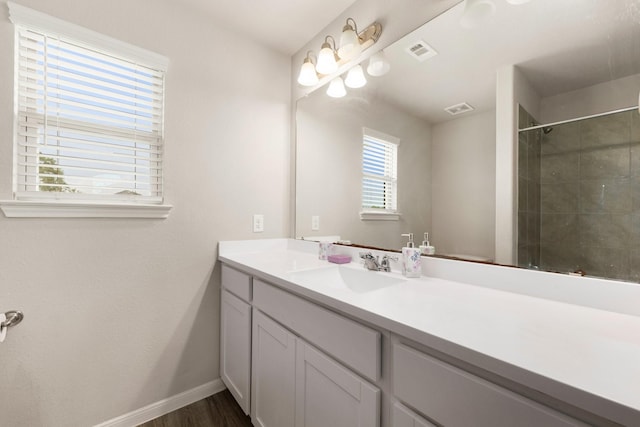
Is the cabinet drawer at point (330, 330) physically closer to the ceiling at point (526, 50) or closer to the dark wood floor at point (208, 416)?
the dark wood floor at point (208, 416)

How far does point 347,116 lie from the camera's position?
1733 millimetres

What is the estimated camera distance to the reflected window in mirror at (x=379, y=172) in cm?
147

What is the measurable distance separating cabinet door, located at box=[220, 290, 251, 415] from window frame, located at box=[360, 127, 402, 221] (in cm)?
85

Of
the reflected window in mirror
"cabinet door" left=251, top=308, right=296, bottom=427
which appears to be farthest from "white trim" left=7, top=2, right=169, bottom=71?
"cabinet door" left=251, top=308, right=296, bottom=427

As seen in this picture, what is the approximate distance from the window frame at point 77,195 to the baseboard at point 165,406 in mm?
1091

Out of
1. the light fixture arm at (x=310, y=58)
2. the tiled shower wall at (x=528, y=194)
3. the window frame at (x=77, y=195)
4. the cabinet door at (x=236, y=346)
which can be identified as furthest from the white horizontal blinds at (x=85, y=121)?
the tiled shower wall at (x=528, y=194)

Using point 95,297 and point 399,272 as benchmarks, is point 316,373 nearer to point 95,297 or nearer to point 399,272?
point 399,272

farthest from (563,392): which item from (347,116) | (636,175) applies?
(347,116)

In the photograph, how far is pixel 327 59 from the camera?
1.67 metres

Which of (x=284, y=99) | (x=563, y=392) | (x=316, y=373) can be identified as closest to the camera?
(x=563, y=392)

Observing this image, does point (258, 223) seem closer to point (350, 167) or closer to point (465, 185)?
point (350, 167)

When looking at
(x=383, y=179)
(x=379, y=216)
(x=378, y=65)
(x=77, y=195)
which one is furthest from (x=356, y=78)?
(x=77, y=195)

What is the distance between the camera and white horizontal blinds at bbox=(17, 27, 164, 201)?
1.26 metres

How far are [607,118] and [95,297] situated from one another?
2.25 meters
